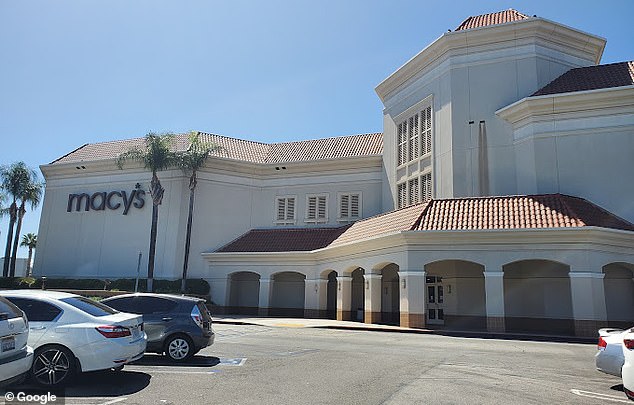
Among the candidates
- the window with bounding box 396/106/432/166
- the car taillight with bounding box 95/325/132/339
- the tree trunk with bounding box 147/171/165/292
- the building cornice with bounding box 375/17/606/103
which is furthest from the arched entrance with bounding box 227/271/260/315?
the car taillight with bounding box 95/325/132/339

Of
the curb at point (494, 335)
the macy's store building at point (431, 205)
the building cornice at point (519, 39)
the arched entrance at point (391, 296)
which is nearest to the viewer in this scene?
the curb at point (494, 335)

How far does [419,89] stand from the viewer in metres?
28.6

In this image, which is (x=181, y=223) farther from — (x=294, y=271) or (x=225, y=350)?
(x=225, y=350)

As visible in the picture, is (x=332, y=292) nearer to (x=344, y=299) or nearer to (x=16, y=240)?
(x=344, y=299)

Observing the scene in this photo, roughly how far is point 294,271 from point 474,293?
11.1 metres

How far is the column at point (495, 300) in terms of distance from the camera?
65.7ft

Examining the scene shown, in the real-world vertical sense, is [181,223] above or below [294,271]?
above

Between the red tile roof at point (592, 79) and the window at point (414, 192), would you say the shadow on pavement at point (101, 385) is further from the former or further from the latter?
the red tile roof at point (592, 79)

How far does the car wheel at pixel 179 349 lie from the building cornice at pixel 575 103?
19.7m

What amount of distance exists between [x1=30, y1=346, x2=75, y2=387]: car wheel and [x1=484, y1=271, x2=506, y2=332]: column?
1683 centimetres

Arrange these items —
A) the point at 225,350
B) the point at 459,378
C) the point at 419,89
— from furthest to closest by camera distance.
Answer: the point at 419,89 → the point at 225,350 → the point at 459,378

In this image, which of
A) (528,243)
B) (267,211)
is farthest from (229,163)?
(528,243)

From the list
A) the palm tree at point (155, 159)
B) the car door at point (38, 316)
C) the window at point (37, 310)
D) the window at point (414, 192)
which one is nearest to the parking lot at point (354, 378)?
the car door at point (38, 316)

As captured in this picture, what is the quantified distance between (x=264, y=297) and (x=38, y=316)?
22.4 meters
